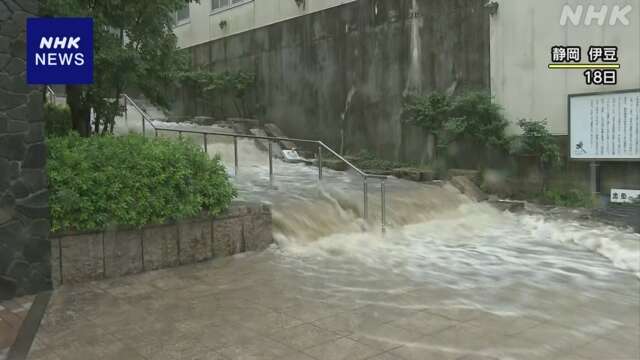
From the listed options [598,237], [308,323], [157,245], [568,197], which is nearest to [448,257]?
[598,237]

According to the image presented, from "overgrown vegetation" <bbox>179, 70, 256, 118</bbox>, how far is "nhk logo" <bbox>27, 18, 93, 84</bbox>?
11879 millimetres

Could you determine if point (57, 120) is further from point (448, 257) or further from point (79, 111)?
point (448, 257)

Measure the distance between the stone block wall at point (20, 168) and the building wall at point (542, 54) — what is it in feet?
28.9

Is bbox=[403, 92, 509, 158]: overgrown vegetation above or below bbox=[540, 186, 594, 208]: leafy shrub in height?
above

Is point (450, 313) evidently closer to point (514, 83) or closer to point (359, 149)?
point (514, 83)

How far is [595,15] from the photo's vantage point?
10406 millimetres

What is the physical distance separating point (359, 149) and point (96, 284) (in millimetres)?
9735

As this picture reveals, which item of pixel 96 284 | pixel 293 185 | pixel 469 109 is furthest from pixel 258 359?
pixel 469 109

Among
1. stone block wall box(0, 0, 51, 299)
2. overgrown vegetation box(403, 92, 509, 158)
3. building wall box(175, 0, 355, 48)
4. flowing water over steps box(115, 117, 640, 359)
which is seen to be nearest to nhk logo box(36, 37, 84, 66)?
stone block wall box(0, 0, 51, 299)

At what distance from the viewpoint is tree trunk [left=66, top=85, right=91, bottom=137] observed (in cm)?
770

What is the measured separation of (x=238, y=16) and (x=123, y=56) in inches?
518

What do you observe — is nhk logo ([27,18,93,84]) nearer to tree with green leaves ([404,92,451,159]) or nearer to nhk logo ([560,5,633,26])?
tree with green leaves ([404,92,451,159])

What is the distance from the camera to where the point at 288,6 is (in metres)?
17.6

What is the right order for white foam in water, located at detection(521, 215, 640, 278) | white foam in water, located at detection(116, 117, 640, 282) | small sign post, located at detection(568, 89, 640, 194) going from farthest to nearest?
small sign post, located at detection(568, 89, 640, 194) → white foam in water, located at detection(521, 215, 640, 278) → white foam in water, located at detection(116, 117, 640, 282)
